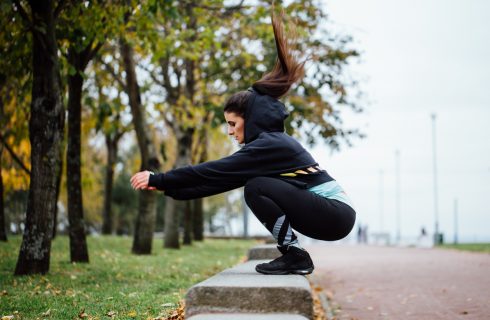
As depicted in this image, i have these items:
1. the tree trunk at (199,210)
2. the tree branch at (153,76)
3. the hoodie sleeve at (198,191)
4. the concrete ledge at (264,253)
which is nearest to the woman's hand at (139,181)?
the hoodie sleeve at (198,191)

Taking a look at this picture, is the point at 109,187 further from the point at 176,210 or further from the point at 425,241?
the point at 425,241

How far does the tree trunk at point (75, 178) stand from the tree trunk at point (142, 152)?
3.06 meters

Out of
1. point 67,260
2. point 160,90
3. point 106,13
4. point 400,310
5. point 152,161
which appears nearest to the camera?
point 400,310

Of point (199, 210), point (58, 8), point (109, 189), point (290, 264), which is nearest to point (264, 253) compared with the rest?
point (290, 264)

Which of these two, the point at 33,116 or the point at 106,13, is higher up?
the point at 106,13

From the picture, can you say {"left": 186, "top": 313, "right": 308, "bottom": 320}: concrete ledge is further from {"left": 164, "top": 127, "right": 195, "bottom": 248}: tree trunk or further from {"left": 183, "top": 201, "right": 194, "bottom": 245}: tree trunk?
{"left": 183, "top": 201, "right": 194, "bottom": 245}: tree trunk

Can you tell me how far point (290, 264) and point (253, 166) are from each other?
0.90 meters

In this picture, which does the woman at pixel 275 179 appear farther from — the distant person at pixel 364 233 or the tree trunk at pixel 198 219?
the distant person at pixel 364 233

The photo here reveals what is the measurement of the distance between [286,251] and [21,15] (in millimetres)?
6322

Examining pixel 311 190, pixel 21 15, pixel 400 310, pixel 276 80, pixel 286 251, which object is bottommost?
pixel 400 310

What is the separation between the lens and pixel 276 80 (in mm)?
4773

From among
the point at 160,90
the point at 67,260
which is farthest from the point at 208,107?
the point at 67,260

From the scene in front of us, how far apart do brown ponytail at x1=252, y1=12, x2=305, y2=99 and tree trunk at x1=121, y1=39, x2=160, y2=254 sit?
33.3 ft

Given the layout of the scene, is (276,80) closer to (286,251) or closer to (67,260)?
(286,251)
